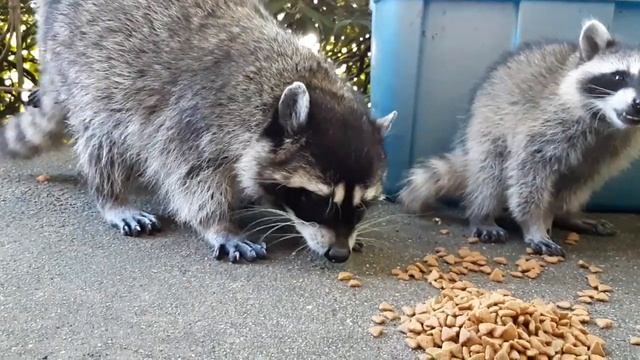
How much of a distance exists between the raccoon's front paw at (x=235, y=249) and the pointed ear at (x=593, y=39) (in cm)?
135

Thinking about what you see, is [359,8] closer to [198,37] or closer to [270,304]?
[198,37]

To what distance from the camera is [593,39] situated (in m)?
2.72

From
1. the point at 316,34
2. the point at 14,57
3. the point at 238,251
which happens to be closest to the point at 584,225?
the point at 238,251

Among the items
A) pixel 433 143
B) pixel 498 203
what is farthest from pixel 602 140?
pixel 433 143

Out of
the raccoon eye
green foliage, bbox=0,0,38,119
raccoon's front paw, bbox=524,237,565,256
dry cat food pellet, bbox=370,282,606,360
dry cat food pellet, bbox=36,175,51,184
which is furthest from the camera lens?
green foliage, bbox=0,0,38,119

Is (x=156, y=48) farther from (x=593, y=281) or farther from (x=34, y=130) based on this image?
(x=593, y=281)

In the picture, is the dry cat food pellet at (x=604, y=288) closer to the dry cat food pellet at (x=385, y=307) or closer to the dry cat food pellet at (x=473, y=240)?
the dry cat food pellet at (x=473, y=240)

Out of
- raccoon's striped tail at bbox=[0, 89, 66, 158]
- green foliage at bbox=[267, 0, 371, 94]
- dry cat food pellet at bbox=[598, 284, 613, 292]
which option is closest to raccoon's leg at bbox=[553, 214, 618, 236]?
dry cat food pellet at bbox=[598, 284, 613, 292]

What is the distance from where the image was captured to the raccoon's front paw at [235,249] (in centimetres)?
260

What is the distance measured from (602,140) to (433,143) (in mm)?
727

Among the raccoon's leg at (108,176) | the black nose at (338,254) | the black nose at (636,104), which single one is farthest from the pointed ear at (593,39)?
the raccoon's leg at (108,176)

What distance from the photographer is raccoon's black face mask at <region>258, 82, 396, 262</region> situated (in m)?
2.44

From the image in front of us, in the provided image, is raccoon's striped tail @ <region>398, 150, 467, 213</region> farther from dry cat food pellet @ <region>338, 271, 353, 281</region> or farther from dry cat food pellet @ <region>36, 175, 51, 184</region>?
dry cat food pellet @ <region>36, 175, 51, 184</region>

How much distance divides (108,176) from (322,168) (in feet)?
3.20
